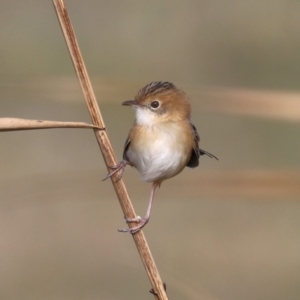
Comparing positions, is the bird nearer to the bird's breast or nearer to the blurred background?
the bird's breast

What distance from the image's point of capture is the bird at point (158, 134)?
2.67 meters

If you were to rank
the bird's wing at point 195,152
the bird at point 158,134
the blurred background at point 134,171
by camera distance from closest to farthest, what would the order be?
1. the bird at point 158,134
2. the bird's wing at point 195,152
3. the blurred background at point 134,171

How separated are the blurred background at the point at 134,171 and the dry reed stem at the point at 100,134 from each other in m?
1.29

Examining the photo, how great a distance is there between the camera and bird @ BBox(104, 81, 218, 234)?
105 inches

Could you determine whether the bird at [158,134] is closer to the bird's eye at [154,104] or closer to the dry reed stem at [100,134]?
the bird's eye at [154,104]

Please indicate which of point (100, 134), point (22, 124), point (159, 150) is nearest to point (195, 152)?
point (159, 150)

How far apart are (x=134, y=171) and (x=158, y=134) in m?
1.34

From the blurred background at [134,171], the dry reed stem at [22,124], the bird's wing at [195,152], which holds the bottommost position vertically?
the blurred background at [134,171]

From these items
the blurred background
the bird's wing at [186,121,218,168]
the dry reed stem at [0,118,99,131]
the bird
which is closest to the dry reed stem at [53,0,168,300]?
the dry reed stem at [0,118,99,131]

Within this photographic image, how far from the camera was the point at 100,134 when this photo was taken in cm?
178

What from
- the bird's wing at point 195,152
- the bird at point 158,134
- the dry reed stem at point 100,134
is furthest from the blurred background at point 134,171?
the dry reed stem at point 100,134

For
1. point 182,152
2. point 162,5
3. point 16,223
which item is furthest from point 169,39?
point 182,152

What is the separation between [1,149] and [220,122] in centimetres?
220

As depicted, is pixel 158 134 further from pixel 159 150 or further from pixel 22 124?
pixel 22 124
